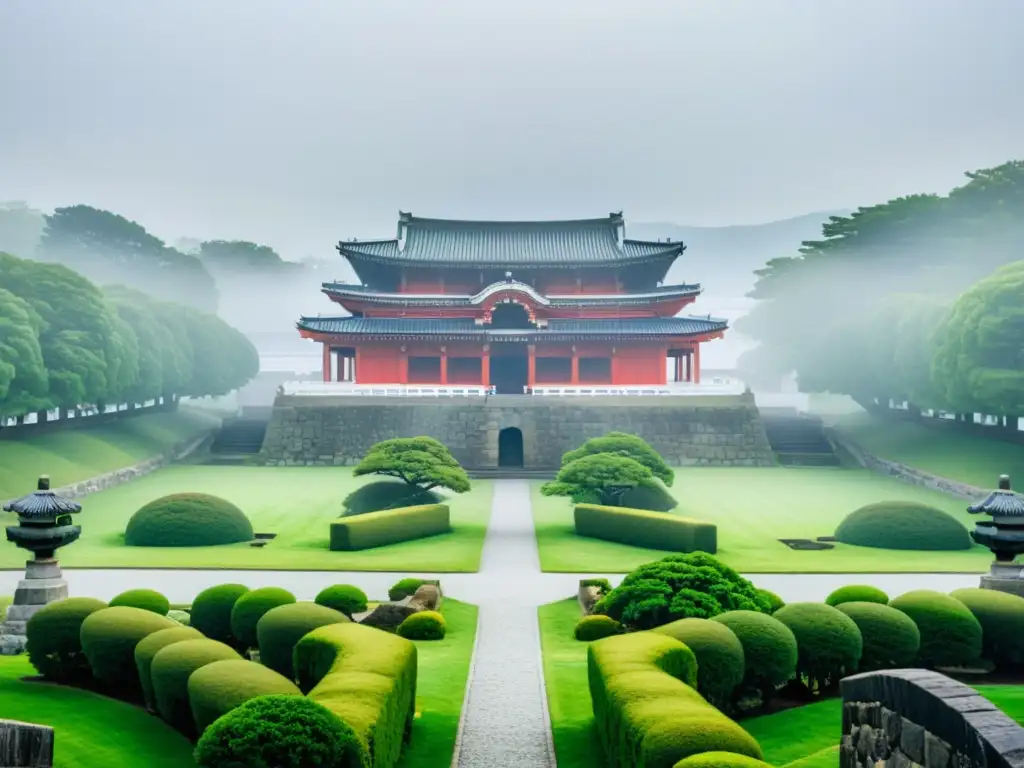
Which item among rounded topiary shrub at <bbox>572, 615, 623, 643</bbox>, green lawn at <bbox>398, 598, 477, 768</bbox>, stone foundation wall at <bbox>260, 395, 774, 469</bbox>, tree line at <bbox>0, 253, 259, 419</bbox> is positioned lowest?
green lawn at <bbox>398, 598, 477, 768</bbox>

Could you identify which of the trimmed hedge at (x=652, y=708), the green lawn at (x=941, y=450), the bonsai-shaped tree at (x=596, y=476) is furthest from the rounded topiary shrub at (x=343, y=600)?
the green lawn at (x=941, y=450)

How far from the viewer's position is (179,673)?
12438 mm

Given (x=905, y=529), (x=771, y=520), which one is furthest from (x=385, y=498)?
(x=905, y=529)

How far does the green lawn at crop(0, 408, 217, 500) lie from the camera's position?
40.2 metres

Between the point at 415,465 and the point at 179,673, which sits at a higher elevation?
the point at 415,465

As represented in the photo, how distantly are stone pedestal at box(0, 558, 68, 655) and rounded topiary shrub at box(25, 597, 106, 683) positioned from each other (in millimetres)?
2667

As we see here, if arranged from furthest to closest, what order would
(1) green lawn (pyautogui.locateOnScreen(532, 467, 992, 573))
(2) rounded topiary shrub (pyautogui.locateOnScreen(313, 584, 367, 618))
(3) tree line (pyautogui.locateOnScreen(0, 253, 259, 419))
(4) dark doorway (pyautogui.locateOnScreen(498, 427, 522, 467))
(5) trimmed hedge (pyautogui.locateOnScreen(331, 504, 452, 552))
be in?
(4) dark doorway (pyautogui.locateOnScreen(498, 427, 522, 467)), (3) tree line (pyautogui.locateOnScreen(0, 253, 259, 419)), (5) trimmed hedge (pyautogui.locateOnScreen(331, 504, 452, 552)), (1) green lawn (pyautogui.locateOnScreen(532, 467, 992, 573)), (2) rounded topiary shrub (pyautogui.locateOnScreen(313, 584, 367, 618))

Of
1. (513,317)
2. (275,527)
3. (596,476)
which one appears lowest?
(275,527)

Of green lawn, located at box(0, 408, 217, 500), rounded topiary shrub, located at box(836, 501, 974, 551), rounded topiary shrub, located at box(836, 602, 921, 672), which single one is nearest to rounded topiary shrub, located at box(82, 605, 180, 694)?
rounded topiary shrub, located at box(836, 602, 921, 672)

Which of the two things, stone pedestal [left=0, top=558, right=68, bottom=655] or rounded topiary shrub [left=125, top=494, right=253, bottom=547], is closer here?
stone pedestal [left=0, top=558, right=68, bottom=655]

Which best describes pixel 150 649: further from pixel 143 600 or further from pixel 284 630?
pixel 143 600

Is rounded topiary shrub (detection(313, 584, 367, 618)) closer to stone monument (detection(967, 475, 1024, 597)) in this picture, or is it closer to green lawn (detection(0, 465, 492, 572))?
green lawn (detection(0, 465, 492, 572))

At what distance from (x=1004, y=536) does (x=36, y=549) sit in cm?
1710

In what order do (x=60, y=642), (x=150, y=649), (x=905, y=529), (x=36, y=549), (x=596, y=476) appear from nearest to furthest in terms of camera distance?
(x=150, y=649) → (x=60, y=642) → (x=36, y=549) → (x=905, y=529) → (x=596, y=476)
